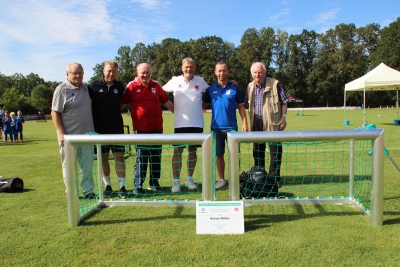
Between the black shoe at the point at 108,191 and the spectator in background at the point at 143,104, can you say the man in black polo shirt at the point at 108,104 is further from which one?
the spectator in background at the point at 143,104

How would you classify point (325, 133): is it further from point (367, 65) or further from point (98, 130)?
point (367, 65)

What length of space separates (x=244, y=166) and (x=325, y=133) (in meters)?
3.70

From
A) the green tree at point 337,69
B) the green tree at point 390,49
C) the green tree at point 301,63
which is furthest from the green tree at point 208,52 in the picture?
the green tree at point 390,49

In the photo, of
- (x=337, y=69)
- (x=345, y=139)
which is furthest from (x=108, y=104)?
(x=337, y=69)

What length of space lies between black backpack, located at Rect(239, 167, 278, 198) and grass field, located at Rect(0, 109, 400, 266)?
39 centimetres

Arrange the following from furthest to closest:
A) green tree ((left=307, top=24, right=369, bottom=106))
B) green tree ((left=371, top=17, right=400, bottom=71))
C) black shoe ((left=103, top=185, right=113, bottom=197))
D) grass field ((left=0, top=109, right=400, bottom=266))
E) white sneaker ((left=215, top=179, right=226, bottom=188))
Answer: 1. green tree ((left=307, top=24, right=369, bottom=106))
2. green tree ((left=371, top=17, right=400, bottom=71))
3. white sneaker ((left=215, top=179, right=226, bottom=188))
4. black shoe ((left=103, top=185, right=113, bottom=197))
5. grass field ((left=0, top=109, right=400, bottom=266))

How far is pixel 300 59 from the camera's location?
240ft

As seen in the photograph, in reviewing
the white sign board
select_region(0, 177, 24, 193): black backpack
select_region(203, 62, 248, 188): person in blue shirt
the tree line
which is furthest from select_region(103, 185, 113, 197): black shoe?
the tree line

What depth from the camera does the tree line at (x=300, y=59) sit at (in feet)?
200

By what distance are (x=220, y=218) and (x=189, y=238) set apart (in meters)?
0.39

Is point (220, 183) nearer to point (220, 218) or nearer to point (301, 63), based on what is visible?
point (220, 218)

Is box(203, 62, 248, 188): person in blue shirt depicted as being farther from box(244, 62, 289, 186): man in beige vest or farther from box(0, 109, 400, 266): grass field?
box(0, 109, 400, 266): grass field

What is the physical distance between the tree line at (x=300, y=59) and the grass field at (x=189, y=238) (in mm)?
58592

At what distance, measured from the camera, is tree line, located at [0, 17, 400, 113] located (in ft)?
200
